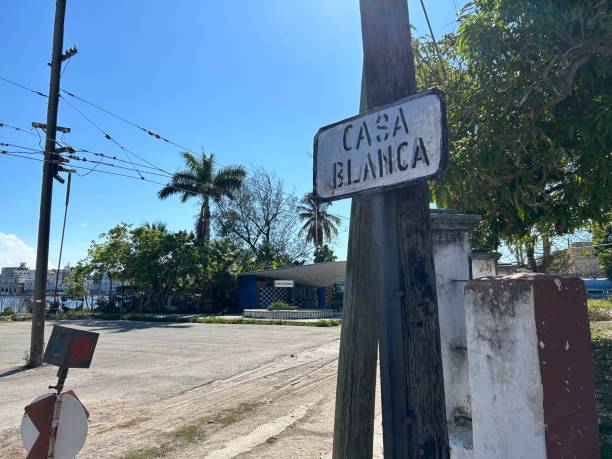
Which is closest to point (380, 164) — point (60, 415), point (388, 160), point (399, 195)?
point (388, 160)

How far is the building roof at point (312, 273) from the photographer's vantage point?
29.6m

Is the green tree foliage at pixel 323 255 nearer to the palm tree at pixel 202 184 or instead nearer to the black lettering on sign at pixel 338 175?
the palm tree at pixel 202 184

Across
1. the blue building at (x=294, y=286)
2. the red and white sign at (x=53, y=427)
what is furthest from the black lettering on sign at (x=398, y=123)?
the blue building at (x=294, y=286)

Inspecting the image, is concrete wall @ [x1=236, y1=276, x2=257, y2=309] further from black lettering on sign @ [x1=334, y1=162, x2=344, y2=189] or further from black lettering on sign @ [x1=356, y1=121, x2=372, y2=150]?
black lettering on sign @ [x1=356, y1=121, x2=372, y2=150]

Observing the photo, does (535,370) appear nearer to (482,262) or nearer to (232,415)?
(482,262)

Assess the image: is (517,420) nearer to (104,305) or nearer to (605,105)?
(605,105)

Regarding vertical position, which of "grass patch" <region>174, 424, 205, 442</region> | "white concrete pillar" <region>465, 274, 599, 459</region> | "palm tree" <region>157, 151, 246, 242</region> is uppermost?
"palm tree" <region>157, 151, 246, 242</region>

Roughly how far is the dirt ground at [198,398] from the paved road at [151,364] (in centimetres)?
2

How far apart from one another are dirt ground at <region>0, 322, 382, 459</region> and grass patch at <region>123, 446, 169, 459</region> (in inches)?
0.5

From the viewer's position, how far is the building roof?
29.6 metres

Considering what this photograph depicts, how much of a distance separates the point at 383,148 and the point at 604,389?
590cm

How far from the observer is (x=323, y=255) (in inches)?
1848

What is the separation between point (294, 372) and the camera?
1000 centimetres

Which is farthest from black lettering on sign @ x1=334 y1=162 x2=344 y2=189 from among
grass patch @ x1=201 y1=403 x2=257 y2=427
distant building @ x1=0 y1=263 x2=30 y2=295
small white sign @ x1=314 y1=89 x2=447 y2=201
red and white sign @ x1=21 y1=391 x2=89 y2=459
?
distant building @ x1=0 y1=263 x2=30 y2=295
